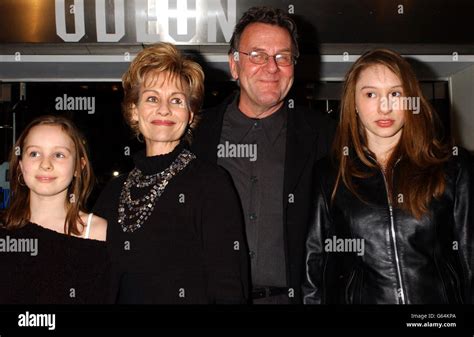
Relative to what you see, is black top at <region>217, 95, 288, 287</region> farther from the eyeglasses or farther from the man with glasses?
the eyeglasses

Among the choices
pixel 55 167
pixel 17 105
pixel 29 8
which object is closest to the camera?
pixel 55 167

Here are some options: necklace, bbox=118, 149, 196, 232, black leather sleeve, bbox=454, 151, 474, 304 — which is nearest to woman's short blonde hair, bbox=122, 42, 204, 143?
necklace, bbox=118, 149, 196, 232

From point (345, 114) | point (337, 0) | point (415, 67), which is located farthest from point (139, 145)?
point (345, 114)

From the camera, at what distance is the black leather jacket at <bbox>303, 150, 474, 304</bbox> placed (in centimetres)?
160

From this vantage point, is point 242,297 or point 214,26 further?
point 214,26

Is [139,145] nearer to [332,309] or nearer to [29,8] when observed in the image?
[29,8]

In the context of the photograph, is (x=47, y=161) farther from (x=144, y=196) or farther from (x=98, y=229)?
(x=144, y=196)

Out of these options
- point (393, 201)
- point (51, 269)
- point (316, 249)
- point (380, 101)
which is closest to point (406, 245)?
point (393, 201)

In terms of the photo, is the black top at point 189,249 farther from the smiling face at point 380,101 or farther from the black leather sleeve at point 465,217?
the black leather sleeve at point 465,217

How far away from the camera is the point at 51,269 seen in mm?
1617

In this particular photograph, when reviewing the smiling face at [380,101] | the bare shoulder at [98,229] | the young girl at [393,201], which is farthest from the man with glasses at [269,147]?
the bare shoulder at [98,229]

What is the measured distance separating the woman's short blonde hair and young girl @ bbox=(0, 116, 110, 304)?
268 millimetres

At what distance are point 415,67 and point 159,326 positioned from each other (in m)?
2.35

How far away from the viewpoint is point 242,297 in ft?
4.91
